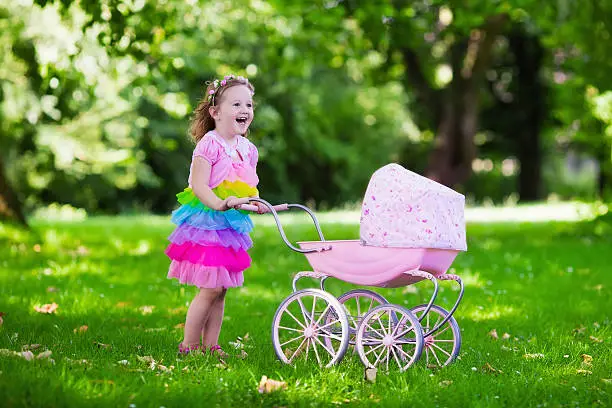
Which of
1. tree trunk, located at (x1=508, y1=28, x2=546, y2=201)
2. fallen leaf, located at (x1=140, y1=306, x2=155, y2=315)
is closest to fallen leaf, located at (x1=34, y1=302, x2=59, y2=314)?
fallen leaf, located at (x1=140, y1=306, x2=155, y2=315)

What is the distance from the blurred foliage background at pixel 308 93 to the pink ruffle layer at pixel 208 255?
434cm

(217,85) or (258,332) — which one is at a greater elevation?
(217,85)

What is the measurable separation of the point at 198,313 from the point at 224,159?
0.95 metres

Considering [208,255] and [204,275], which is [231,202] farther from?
[204,275]

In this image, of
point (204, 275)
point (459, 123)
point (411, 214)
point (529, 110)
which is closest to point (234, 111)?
point (204, 275)

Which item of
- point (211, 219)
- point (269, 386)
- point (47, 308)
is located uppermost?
point (211, 219)

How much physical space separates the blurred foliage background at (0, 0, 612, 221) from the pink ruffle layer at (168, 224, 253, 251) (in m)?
4.36

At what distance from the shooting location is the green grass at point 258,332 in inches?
175

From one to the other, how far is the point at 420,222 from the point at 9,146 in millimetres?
20042

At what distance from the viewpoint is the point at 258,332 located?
648cm

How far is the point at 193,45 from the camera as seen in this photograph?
20.4 metres

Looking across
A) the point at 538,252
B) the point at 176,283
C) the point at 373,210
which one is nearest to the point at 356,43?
the point at 538,252

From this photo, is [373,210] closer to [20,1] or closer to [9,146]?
[20,1]

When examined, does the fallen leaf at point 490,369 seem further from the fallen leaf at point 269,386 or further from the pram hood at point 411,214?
the fallen leaf at point 269,386
